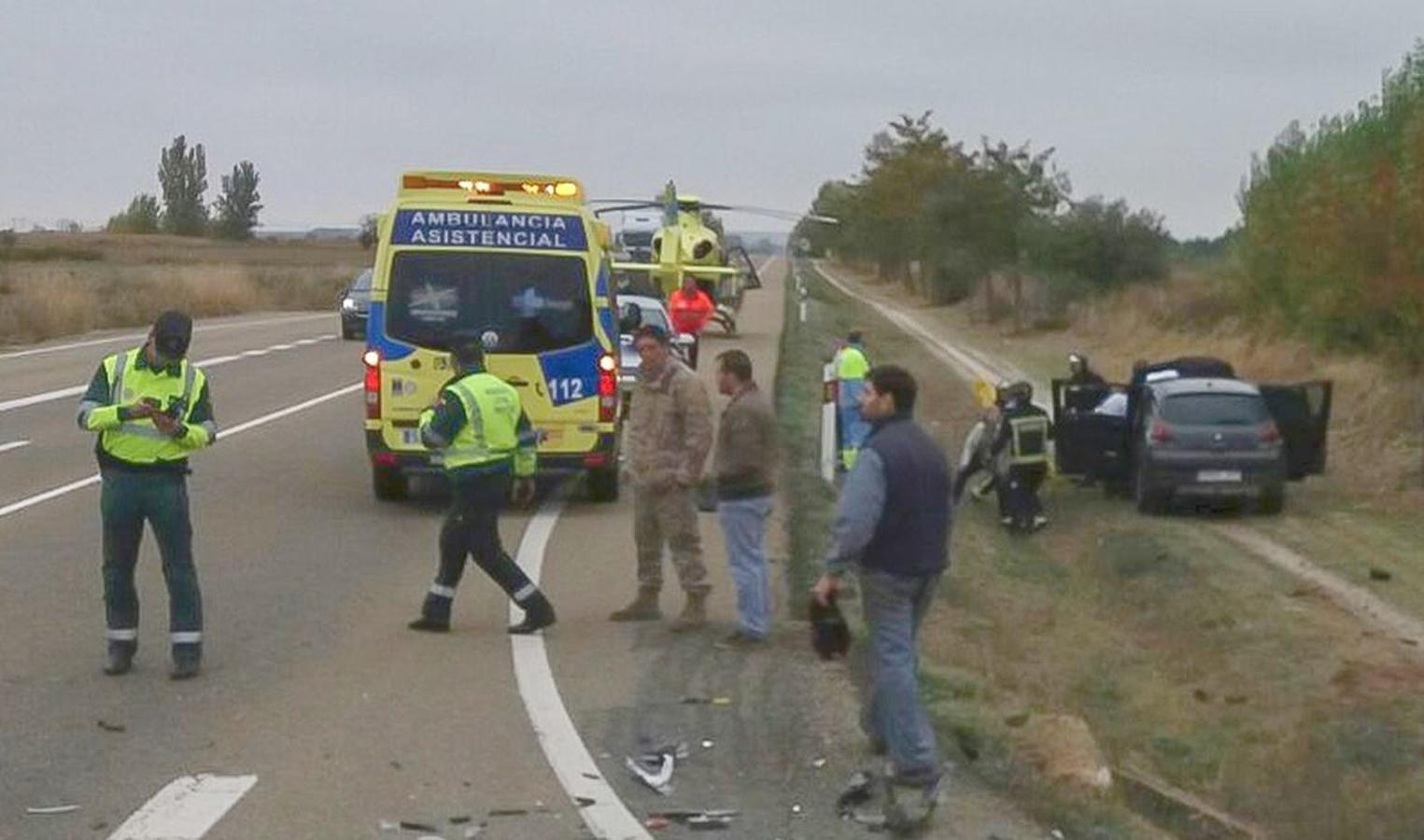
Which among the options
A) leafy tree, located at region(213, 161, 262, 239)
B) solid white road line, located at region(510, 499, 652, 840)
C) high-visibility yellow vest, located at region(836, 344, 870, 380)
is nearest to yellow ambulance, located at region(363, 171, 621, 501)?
solid white road line, located at region(510, 499, 652, 840)

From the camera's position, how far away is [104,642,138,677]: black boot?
12.1 metres

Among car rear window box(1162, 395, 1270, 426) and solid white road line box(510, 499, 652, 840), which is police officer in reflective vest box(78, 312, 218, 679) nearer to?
solid white road line box(510, 499, 652, 840)

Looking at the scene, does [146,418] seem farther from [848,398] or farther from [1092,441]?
[1092,441]

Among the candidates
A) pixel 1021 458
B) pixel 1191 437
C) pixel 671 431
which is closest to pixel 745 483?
pixel 671 431

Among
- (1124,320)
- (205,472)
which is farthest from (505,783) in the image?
(1124,320)

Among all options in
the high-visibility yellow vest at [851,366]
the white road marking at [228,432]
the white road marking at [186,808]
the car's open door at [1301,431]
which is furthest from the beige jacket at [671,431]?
the car's open door at [1301,431]

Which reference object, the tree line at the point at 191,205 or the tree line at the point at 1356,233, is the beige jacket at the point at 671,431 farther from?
the tree line at the point at 191,205

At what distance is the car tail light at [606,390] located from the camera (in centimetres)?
1934

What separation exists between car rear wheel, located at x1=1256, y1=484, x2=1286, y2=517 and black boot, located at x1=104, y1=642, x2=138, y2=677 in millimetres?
17954

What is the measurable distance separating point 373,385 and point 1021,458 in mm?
9257

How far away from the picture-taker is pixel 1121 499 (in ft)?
95.7

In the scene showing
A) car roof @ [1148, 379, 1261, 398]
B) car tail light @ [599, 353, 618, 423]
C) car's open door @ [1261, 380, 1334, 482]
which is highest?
car tail light @ [599, 353, 618, 423]

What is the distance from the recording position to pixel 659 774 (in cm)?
999

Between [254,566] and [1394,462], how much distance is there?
20544 mm
